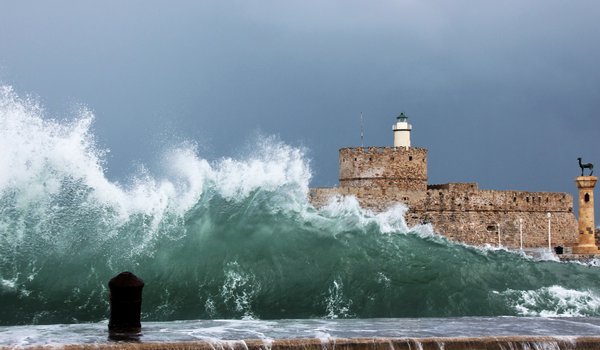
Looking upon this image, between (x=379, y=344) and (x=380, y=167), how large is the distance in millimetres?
27100

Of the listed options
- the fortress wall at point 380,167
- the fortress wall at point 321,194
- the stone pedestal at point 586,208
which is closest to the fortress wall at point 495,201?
the fortress wall at point 380,167

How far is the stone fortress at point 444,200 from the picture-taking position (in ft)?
124

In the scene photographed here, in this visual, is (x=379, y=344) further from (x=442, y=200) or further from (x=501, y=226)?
(x=501, y=226)

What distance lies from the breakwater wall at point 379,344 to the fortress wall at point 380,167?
26230 millimetres

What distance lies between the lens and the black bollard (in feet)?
39.3

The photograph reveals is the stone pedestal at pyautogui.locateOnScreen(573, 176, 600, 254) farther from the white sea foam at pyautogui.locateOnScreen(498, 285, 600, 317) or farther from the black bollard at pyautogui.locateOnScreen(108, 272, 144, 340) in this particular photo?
the black bollard at pyautogui.locateOnScreen(108, 272, 144, 340)

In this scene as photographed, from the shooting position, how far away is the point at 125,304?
1216 cm

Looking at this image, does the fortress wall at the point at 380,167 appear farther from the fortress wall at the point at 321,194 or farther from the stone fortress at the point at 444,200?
the fortress wall at the point at 321,194

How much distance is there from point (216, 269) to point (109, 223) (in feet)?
6.59

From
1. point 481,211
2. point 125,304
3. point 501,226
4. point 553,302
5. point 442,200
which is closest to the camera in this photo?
point 125,304

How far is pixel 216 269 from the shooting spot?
56.3ft

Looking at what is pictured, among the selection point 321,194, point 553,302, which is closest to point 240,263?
point 553,302

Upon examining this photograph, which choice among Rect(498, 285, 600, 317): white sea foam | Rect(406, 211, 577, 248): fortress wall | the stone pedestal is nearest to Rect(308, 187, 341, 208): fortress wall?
Rect(406, 211, 577, 248): fortress wall

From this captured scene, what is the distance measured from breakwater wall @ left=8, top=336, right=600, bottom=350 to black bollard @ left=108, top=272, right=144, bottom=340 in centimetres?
119
